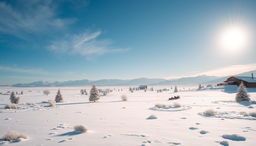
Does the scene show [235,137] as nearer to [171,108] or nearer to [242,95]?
[171,108]

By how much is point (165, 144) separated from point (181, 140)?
0.79m

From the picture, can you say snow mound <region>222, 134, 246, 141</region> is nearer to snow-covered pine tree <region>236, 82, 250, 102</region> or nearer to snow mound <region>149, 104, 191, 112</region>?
snow mound <region>149, 104, 191, 112</region>

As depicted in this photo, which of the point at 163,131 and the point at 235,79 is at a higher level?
the point at 235,79

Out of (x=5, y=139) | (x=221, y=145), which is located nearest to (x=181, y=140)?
(x=221, y=145)

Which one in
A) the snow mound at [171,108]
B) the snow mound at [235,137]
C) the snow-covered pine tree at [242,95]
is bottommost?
the snow mound at [171,108]

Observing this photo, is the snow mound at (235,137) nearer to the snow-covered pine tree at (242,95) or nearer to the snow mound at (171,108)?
the snow mound at (171,108)

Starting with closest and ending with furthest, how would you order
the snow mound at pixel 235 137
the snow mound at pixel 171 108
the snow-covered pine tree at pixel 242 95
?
the snow mound at pixel 235 137 → the snow mound at pixel 171 108 → the snow-covered pine tree at pixel 242 95

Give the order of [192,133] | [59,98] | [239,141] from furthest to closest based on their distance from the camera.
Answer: [59,98], [192,133], [239,141]

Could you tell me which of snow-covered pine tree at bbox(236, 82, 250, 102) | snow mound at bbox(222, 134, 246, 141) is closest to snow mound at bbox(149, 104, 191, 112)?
snow mound at bbox(222, 134, 246, 141)

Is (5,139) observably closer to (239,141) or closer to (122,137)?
(122,137)

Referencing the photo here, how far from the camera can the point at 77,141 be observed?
214 inches

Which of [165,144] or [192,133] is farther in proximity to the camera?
[192,133]

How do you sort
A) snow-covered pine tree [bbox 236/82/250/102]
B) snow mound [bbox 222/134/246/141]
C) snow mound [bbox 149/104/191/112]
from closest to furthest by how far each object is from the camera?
snow mound [bbox 222/134/246/141] < snow mound [bbox 149/104/191/112] < snow-covered pine tree [bbox 236/82/250/102]

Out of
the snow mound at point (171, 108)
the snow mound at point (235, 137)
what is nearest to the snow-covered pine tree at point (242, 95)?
the snow mound at point (171, 108)
